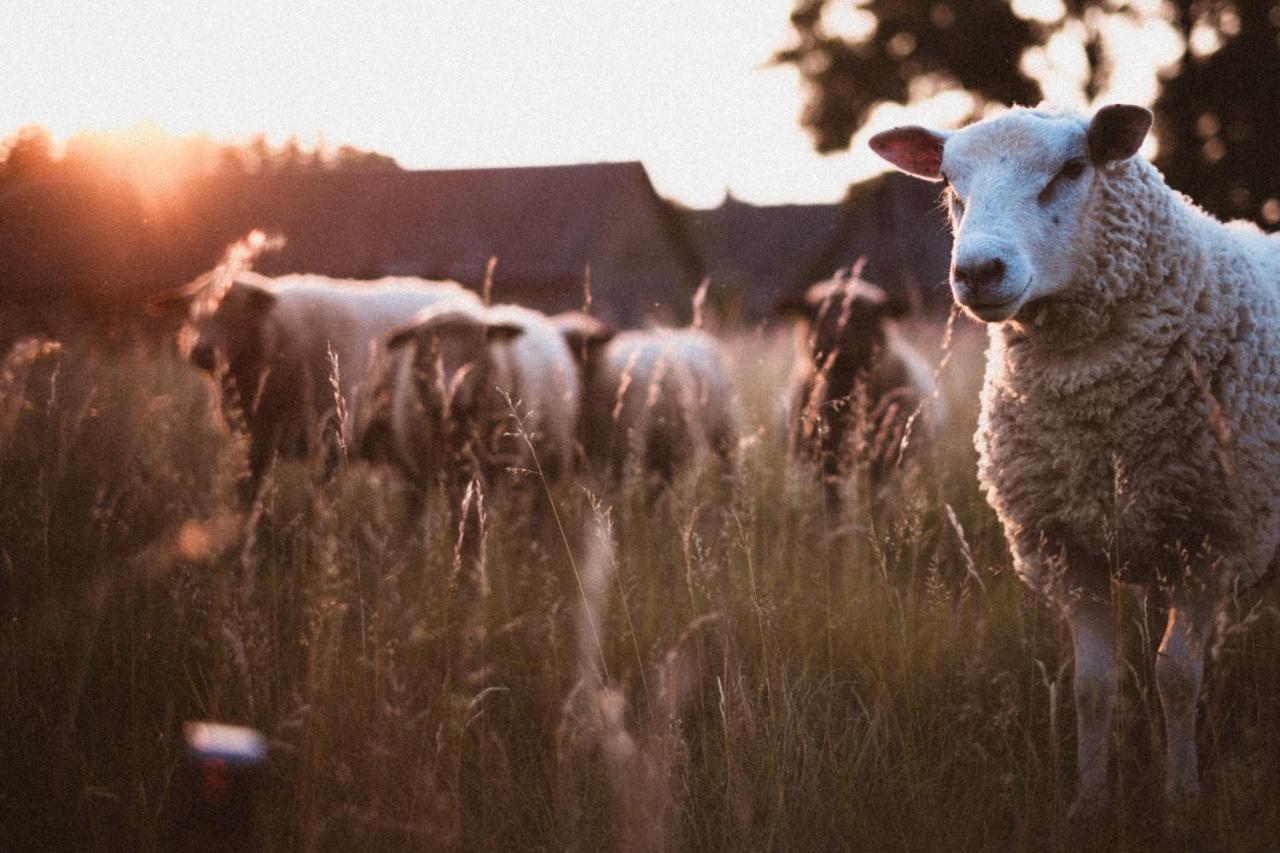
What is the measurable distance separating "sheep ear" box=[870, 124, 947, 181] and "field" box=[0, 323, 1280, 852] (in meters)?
1.23

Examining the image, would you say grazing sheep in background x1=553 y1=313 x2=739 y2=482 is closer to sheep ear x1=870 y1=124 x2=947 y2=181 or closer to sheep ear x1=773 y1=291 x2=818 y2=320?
sheep ear x1=773 y1=291 x2=818 y2=320

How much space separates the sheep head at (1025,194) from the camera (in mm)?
2475

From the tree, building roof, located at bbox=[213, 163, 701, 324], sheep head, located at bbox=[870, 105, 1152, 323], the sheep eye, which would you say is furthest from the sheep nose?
building roof, located at bbox=[213, 163, 701, 324]

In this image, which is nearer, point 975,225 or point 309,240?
point 975,225

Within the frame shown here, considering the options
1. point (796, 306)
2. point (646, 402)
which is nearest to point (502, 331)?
point (646, 402)

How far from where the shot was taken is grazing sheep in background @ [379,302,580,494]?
5113 millimetres

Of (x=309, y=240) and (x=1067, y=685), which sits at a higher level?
(x=309, y=240)

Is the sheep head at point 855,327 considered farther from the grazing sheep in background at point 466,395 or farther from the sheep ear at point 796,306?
the grazing sheep in background at point 466,395

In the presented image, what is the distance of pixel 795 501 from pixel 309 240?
73.9 feet

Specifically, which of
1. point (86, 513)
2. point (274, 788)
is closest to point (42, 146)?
point (86, 513)

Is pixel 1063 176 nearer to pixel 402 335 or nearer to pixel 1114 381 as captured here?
pixel 1114 381

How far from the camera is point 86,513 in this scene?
3900 mm

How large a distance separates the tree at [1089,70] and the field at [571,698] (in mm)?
9828

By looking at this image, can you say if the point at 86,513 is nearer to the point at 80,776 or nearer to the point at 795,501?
the point at 80,776
